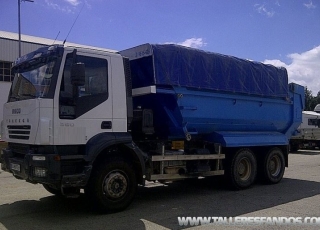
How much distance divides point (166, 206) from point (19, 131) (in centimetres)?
331

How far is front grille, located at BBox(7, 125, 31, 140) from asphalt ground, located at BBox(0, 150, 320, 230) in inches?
57.7

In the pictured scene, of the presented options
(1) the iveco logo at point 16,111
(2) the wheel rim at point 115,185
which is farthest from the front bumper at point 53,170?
(1) the iveco logo at point 16,111

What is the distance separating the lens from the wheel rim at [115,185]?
687cm

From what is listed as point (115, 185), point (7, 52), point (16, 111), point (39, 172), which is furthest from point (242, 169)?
point (7, 52)

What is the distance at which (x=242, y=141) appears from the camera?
9609 mm

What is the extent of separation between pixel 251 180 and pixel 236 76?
9.37ft

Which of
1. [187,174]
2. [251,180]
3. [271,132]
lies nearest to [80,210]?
[187,174]

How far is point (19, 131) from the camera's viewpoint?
6.90m

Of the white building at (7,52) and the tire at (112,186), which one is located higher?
the white building at (7,52)

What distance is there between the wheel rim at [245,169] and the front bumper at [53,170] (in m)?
4.87

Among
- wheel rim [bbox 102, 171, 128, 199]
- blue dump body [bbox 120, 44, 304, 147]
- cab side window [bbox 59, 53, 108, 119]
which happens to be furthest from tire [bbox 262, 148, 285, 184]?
cab side window [bbox 59, 53, 108, 119]

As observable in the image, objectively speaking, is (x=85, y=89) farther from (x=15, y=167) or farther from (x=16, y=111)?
(x=15, y=167)

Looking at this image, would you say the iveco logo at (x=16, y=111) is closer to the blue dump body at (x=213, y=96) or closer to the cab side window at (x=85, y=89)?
the cab side window at (x=85, y=89)

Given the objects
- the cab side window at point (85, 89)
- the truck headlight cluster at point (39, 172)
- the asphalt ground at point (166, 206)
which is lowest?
the asphalt ground at point (166, 206)
